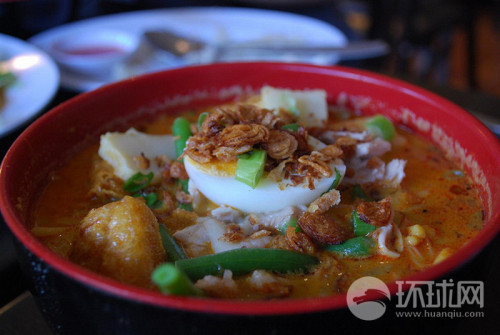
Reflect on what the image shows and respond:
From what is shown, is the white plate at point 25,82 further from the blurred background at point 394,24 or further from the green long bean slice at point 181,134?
the green long bean slice at point 181,134

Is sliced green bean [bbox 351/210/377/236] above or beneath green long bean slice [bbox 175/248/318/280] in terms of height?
above

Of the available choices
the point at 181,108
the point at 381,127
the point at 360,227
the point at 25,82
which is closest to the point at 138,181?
the point at 181,108

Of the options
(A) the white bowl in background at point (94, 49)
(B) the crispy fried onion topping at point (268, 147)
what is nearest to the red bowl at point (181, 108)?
(B) the crispy fried onion topping at point (268, 147)

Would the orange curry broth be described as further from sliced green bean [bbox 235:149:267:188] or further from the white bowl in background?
the white bowl in background

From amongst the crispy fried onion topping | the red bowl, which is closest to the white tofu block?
the red bowl

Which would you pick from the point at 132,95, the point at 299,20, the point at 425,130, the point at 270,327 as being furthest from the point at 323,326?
the point at 299,20

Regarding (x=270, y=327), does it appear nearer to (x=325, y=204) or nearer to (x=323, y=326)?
(x=323, y=326)

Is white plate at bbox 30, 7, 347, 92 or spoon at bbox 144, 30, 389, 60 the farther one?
white plate at bbox 30, 7, 347, 92
